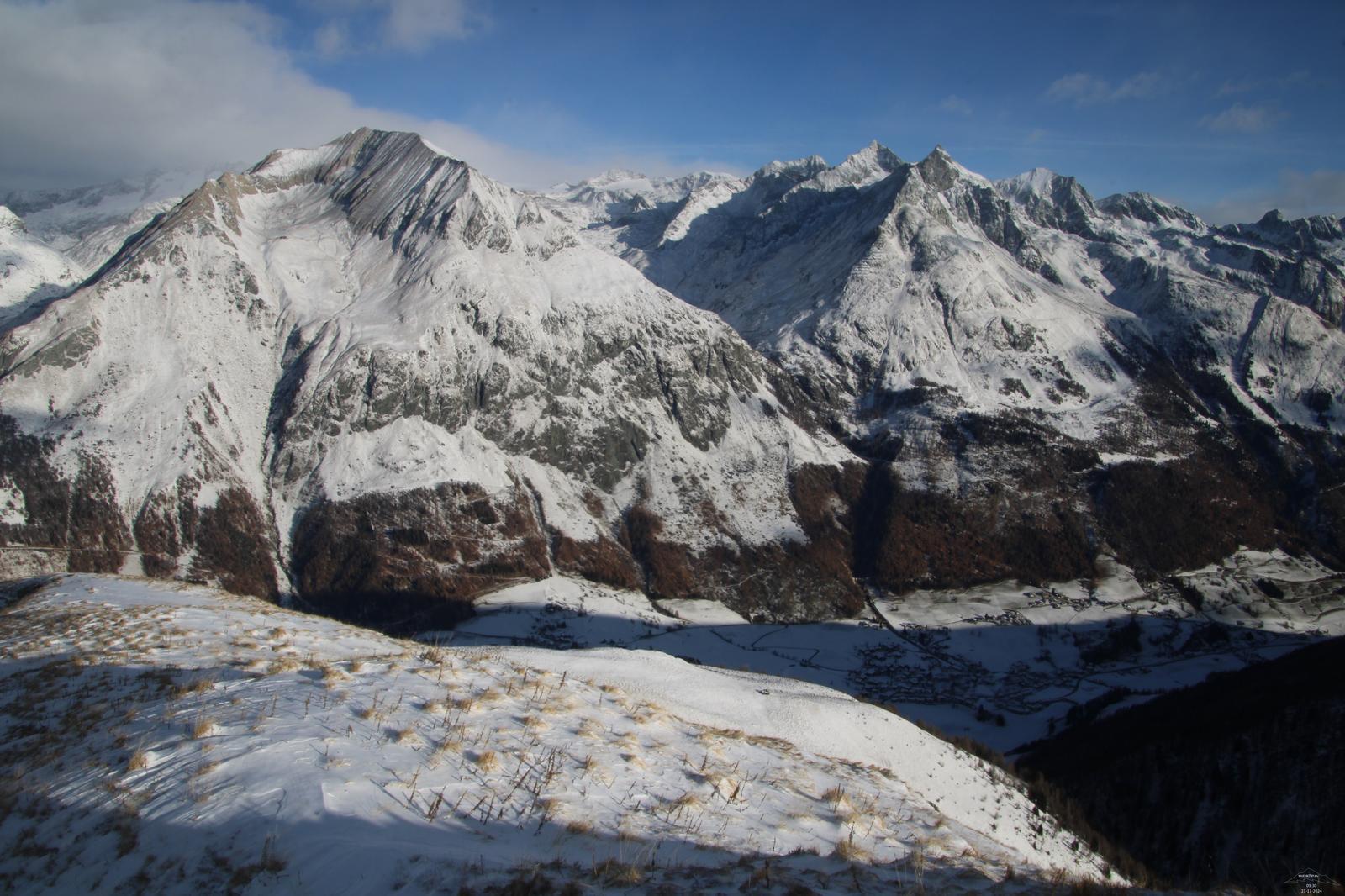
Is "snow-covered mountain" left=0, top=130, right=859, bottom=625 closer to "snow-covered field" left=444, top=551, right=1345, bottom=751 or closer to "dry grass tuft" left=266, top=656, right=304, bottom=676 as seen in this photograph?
"snow-covered field" left=444, top=551, right=1345, bottom=751

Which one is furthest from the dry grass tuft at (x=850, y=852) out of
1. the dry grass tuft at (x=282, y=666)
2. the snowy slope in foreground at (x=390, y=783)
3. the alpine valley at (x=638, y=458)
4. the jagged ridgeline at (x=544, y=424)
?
the jagged ridgeline at (x=544, y=424)

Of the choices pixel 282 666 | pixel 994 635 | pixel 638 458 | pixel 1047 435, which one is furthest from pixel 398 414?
pixel 1047 435

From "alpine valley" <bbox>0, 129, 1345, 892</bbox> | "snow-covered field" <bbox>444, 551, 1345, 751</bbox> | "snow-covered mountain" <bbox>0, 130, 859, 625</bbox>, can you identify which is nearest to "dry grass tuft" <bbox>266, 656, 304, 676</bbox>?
Answer: "alpine valley" <bbox>0, 129, 1345, 892</bbox>

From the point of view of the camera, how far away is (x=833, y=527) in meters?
151

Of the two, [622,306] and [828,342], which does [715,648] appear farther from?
[828,342]

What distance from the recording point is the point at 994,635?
123 m

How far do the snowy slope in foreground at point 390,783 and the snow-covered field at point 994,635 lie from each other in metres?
87.1

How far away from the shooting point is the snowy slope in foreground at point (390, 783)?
8859mm

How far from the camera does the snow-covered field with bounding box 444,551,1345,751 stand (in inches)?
4154

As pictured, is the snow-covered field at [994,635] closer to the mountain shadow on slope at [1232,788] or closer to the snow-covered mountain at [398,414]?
the snow-covered mountain at [398,414]

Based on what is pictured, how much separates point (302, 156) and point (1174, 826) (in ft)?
756

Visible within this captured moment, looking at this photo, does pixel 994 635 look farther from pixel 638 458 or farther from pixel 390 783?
pixel 390 783

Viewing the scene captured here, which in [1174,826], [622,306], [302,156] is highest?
[302,156]

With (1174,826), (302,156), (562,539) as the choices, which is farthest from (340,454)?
(1174,826)
